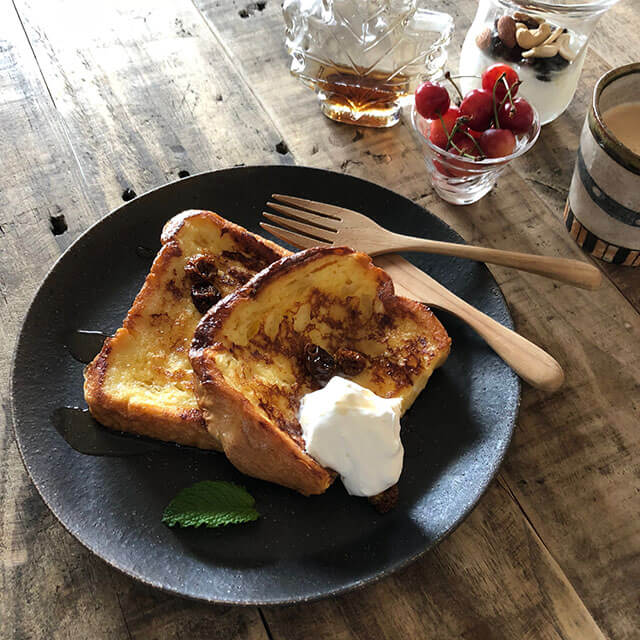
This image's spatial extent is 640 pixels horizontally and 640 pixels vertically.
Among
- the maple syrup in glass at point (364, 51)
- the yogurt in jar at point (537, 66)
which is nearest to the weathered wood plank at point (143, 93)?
the maple syrup in glass at point (364, 51)

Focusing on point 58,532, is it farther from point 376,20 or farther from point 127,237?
point 376,20

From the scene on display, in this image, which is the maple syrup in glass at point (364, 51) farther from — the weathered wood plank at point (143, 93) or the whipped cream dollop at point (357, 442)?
the whipped cream dollop at point (357, 442)

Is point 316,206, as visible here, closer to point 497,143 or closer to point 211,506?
point 497,143

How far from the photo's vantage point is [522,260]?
5.85 feet

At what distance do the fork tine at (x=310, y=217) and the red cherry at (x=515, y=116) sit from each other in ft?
1.87

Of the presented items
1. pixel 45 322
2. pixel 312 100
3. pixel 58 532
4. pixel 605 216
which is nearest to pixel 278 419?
pixel 58 532

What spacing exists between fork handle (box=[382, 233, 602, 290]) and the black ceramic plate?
0.14 feet

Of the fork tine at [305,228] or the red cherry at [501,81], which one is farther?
the red cherry at [501,81]

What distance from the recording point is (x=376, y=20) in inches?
85.9

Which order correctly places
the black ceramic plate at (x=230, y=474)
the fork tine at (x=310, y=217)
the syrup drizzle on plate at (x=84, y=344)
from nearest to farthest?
the black ceramic plate at (x=230, y=474)
the syrup drizzle on plate at (x=84, y=344)
the fork tine at (x=310, y=217)

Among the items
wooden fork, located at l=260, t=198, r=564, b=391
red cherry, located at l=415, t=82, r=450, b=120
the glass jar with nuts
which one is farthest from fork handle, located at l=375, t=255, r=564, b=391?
the glass jar with nuts

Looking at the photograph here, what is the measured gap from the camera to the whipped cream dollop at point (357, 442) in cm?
138

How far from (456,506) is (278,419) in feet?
1.30

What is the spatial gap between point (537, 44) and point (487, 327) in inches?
38.9
